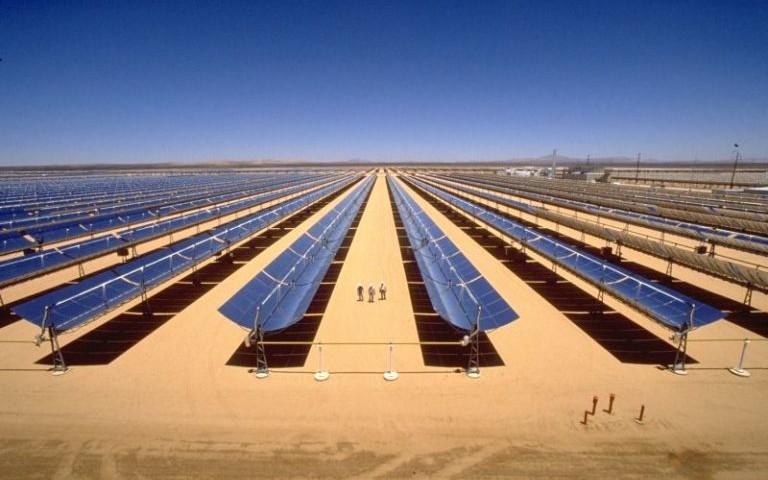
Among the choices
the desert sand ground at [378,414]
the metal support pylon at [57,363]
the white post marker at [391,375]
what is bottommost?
the desert sand ground at [378,414]

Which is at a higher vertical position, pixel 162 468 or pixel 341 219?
pixel 341 219

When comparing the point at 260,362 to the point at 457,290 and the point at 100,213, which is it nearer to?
the point at 457,290

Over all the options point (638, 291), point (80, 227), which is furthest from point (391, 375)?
point (80, 227)

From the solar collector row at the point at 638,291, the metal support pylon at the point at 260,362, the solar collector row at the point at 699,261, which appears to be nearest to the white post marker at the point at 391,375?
the metal support pylon at the point at 260,362

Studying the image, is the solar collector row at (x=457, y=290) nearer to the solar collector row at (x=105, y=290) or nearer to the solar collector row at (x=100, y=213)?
the solar collector row at (x=105, y=290)

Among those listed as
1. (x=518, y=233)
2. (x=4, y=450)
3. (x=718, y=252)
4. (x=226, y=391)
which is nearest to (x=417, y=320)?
(x=226, y=391)

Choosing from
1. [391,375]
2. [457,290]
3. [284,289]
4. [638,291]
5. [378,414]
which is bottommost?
[378,414]

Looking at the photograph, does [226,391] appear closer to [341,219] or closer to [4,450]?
[4,450]

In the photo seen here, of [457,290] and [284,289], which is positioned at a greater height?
[284,289]

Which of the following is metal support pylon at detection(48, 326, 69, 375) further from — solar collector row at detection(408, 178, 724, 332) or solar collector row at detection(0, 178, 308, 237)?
solar collector row at detection(0, 178, 308, 237)
